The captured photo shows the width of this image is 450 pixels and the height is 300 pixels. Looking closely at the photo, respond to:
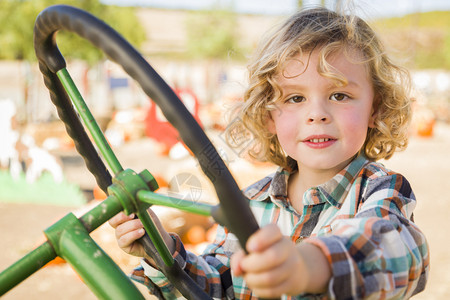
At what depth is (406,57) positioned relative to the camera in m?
1.62

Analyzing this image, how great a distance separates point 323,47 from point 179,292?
0.74 metres

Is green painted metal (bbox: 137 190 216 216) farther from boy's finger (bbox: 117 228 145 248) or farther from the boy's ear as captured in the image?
the boy's ear

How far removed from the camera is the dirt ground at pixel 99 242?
303 cm

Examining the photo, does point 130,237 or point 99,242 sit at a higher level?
point 99,242

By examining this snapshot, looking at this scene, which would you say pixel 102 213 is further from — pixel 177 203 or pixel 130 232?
pixel 130 232

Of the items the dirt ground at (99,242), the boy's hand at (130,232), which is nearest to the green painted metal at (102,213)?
the boy's hand at (130,232)

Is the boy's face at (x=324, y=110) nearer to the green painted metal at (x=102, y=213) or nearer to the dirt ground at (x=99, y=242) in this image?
the green painted metal at (x=102, y=213)

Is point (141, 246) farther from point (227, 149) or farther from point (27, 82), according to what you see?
point (27, 82)

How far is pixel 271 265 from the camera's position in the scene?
0.63 meters

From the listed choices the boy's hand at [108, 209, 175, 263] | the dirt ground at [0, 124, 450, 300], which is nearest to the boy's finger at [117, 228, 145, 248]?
the boy's hand at [108, 209, 175, 263]

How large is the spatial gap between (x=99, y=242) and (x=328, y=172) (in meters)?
2.38

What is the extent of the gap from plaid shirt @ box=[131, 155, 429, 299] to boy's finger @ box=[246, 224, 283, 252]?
0.53 feet

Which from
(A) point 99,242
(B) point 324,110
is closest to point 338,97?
(B) point 324,110

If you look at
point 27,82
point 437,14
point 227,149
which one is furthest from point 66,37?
point 437,14
